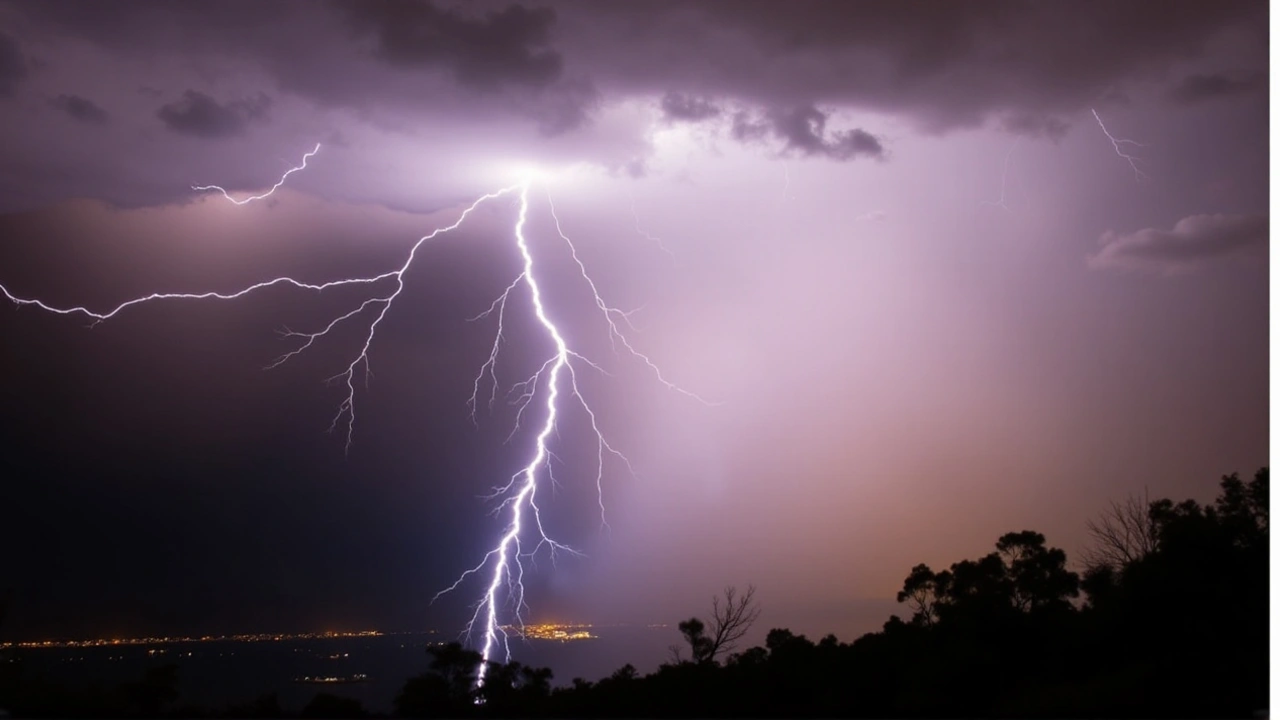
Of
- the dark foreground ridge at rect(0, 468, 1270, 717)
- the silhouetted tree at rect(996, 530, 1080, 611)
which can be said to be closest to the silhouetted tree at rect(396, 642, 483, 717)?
the dark foreground ridge at rect(0, 468, 1270, 717)

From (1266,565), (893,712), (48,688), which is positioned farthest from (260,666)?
(1266,565)

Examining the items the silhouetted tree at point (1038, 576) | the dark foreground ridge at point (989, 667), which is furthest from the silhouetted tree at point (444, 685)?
the silhouetted tree at point (1038, 576)

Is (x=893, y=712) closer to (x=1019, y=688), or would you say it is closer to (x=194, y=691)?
(x=1019, y=688)

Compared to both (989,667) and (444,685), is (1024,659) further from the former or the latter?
(444,685)

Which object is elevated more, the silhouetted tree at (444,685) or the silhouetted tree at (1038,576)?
the silhouetted tree at (1038,576)

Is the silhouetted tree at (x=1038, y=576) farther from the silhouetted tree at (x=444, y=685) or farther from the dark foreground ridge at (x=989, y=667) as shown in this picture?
the silhouetted tree at (x=444, y=685)

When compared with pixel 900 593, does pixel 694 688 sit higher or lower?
lower

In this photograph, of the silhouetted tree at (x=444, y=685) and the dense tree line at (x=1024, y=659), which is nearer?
the dense tree line at (x=1024, y=659)

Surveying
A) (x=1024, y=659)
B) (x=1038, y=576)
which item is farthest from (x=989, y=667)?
(x=1038, y=576)
